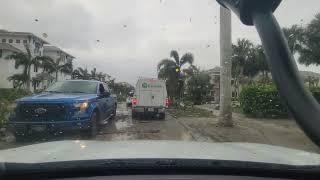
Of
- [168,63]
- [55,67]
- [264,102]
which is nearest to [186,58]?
[168,63]

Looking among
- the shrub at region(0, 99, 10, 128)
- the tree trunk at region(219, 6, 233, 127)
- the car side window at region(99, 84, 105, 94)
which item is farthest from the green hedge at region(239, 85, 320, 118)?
the shrub at region(0, 99, 10, 128)

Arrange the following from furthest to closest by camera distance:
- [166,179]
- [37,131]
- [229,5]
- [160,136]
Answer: [160,136] < [37,131] < [166,179] < [229,5]

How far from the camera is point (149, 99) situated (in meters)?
27.8

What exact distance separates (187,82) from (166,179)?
162ft

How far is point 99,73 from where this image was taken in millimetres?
106375

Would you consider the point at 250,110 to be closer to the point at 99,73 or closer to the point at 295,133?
the point at 295,133

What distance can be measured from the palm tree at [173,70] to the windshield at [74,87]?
1343 inches

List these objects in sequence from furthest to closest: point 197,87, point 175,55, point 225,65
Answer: point 197,87, point 175,55, point 225,65

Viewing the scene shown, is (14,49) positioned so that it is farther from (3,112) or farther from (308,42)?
(3,112)

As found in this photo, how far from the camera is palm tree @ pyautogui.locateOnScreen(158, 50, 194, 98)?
5004cm

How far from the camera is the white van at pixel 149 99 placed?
2644 centimetres

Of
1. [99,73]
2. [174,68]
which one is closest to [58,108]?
[174,68]

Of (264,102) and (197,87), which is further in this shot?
(197,87)

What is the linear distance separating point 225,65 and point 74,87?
20.0 feet
